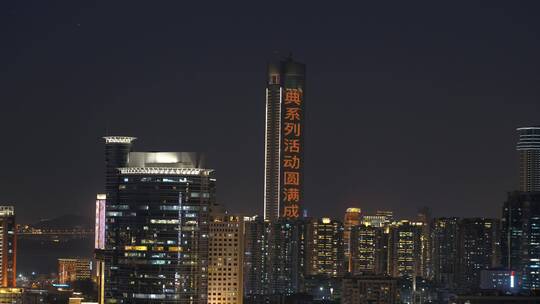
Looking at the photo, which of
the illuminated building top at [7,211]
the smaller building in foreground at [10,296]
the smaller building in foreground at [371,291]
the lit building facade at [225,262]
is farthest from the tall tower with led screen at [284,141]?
the lit building facade at [225,262]

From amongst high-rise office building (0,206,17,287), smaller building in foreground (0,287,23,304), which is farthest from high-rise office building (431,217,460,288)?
smaller building in foreground (0,287,23,304)

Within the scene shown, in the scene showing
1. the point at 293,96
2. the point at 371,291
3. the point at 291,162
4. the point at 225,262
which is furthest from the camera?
the point at 293,96

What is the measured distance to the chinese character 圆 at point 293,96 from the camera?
57656 millimetres

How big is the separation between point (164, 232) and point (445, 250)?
64.6ft

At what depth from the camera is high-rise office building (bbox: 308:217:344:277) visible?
52031 mm

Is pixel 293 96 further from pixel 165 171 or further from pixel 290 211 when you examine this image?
pixel 165 171

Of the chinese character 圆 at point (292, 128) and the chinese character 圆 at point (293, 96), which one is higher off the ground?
the chinese character 圆 at point (293, 96)

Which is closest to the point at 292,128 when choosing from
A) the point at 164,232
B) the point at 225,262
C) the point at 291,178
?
the point at 291,178

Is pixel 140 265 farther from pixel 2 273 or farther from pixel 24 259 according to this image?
pixel 24 259

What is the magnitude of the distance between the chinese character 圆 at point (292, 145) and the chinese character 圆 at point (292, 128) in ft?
0.81

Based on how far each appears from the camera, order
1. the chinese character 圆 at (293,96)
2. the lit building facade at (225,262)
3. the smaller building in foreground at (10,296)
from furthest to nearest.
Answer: the chinese character 圆 at (293,96) → the smaller building in foreground at (10,296) → the lit building facade at (225,262)

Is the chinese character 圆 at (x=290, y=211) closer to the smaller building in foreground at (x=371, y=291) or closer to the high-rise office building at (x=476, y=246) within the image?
the high-rise office building at (x=476, y=246)

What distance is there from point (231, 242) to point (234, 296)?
1145 millimetres

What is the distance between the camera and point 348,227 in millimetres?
54844
